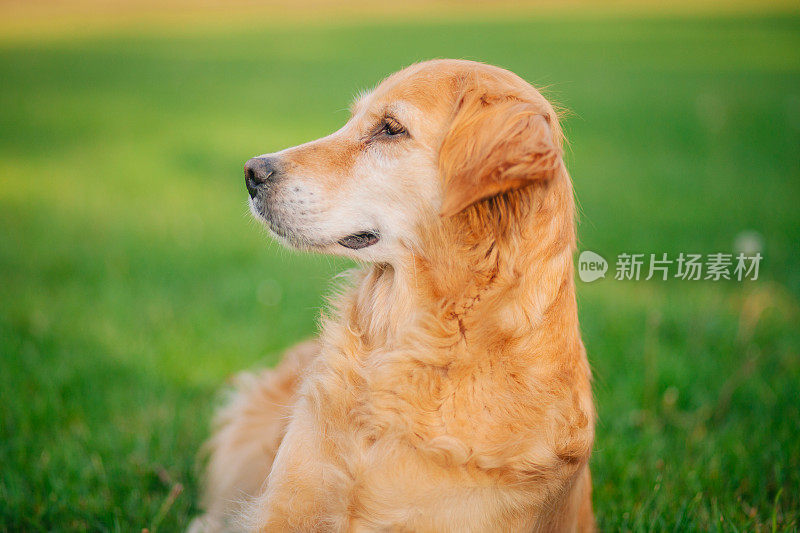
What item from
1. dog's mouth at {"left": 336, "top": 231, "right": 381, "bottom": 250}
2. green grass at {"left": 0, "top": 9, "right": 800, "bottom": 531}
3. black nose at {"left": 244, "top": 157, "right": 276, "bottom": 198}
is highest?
black nose at {"left": 244, "top": 157, "right": 276, "bottom": 198}

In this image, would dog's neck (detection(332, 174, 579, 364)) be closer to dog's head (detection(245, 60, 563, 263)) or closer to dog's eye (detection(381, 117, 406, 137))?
dog's head (detection(245, 60, 563, 263))

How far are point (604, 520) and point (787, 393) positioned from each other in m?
1.53

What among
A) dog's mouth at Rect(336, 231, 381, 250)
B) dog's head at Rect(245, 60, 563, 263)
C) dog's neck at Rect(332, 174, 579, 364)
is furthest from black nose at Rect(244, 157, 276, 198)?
Answer: dog's neck at Rect(332, 174, 579, 364)

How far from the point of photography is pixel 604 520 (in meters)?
2.74

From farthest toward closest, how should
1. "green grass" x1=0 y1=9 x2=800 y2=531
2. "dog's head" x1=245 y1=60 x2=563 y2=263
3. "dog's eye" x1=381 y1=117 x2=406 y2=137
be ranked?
"green grass" x1=0 y1=9 x2=800 y2=531 → "dog's eye" x1=381 y1=117 x2=406 y2=137 → "dog's head" x1=245 y1=60 x2=563 y2=263

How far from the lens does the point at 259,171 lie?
2336 mm

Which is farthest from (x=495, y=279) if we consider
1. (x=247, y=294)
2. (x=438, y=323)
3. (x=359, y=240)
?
(x=247, y=294)

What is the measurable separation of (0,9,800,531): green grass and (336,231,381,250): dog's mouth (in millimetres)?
741

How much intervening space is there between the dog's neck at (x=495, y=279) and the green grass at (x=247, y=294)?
0.91 meters

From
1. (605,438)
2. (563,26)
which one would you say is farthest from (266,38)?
(605,438)

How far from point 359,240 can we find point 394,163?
0.97ft

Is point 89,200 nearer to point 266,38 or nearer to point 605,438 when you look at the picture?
point 605,438

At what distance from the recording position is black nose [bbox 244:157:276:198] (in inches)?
91.8

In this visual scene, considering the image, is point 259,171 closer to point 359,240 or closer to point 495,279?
point 359,240
